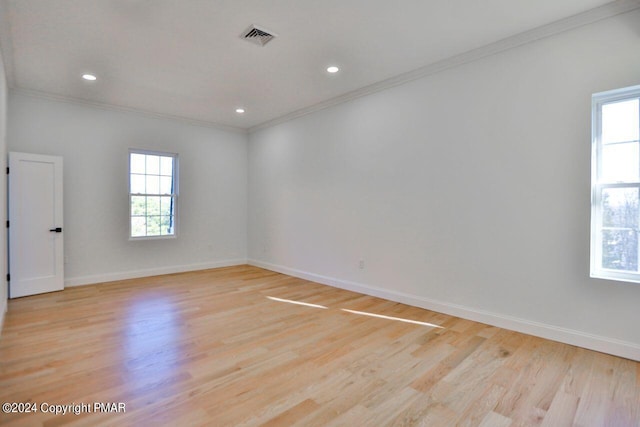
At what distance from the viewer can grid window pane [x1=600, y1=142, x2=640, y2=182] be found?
8.61ft

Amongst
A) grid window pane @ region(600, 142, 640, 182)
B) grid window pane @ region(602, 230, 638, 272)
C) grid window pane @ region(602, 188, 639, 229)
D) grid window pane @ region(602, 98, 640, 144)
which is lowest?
grid window pane @ region(602, 230, 638, 272)

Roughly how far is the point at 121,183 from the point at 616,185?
6.39 meters

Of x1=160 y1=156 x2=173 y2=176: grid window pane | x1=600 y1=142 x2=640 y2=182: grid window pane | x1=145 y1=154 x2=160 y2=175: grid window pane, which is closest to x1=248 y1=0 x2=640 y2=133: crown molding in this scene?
x1=600 y1=142 x2=640 y2=182: grid window pane

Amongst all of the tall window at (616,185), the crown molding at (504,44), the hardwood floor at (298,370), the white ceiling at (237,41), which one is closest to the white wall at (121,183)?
the white ceiling at (237,41)

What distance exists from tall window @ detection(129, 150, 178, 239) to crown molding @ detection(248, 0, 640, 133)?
3285 millimetres

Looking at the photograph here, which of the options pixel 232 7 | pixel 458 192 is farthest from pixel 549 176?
pixel 232 7

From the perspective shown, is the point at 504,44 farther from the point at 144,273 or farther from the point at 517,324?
the point at 144,273

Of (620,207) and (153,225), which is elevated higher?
(620,207)

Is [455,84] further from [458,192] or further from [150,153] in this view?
[150,153]

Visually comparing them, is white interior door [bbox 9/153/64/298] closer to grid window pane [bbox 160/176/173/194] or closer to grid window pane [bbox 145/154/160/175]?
grid window pane [bbox 145/154/160/175]

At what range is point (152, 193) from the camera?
223 inches

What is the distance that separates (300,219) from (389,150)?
6.80ft

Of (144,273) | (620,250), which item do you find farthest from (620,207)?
(144,273)

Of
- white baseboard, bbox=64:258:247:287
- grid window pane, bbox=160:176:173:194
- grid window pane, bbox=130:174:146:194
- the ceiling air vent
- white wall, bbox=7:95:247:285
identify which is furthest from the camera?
grid window pane, bbox=160:176:173:194
